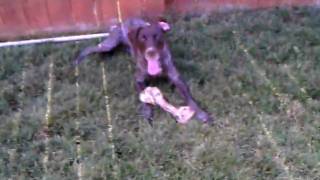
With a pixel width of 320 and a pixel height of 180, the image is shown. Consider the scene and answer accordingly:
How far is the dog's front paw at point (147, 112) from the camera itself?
2.51 metres

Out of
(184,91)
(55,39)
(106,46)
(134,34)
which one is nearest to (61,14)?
(55,39)

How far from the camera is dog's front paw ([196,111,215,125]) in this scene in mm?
2468

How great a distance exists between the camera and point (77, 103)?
2.66m

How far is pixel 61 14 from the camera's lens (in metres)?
3.43

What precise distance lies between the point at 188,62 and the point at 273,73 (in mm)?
415

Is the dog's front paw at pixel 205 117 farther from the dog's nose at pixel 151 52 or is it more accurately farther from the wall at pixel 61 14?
the wall at pixel 61 14

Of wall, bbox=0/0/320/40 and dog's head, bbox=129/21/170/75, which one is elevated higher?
dog's head, bbox=129/21/170/75

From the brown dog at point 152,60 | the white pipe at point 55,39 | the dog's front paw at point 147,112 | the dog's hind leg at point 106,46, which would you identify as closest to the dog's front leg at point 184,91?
the brown dog at point 152,60

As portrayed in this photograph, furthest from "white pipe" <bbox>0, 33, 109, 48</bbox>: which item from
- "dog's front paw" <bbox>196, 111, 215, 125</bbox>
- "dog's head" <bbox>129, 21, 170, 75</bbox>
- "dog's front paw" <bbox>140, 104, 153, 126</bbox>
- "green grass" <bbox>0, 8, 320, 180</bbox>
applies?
"dog's front paw" <bbox>196, 111, 215, 125</bbox>

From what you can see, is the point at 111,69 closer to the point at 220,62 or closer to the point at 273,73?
the point at 220,62

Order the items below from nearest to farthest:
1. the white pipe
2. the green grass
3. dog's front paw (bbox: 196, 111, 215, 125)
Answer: the green grass
dog's front paw (bbox: 196, 111, 215, 125)
the white pipe

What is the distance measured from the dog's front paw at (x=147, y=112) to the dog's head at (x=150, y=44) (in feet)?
0.53

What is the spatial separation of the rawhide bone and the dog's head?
0.28 feet

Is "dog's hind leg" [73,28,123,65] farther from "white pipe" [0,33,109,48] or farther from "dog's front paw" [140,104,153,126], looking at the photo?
"dog's front paw" [140,104,153,126]
